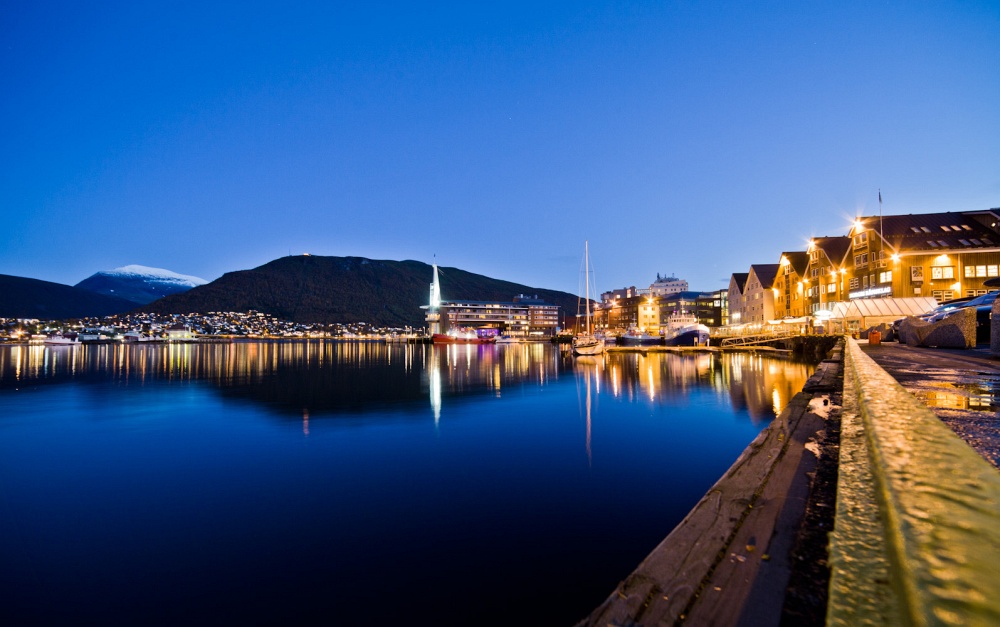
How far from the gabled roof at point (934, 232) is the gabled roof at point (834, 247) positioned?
25.1 ft

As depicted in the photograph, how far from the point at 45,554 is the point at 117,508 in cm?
203

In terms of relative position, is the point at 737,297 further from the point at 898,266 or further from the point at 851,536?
the point at 851,536

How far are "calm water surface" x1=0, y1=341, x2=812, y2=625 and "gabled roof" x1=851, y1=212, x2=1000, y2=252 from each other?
44891 millimetres

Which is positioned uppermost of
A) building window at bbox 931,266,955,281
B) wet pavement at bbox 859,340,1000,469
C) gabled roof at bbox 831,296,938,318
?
building window at bbox 931,266,955,281

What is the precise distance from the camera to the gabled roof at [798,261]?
75000mm

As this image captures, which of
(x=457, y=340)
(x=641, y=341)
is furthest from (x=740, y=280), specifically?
(x=457, y=340)

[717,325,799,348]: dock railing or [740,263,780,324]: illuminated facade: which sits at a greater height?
[740,263,780,324]: illuminated facade

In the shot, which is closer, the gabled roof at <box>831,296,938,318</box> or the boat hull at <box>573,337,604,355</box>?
the gabled roof at <box>831,296,938,318</box>

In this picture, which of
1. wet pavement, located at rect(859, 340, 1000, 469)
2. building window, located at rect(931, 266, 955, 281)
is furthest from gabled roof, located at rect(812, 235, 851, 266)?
wet pavement, located at rect(859, 340, 1000, 469)

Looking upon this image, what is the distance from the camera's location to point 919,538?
1.19 meters

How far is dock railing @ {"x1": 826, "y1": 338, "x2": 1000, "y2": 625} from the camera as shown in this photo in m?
0.88

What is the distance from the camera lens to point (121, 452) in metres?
13.8

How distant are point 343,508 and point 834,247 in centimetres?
7620

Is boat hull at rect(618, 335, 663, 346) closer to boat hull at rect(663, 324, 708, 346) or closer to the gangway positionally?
boat hull at rect(663, 324, 708, 346)
